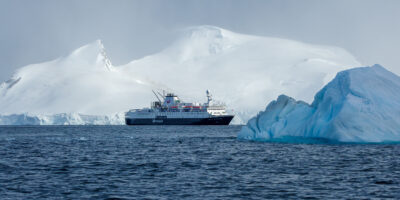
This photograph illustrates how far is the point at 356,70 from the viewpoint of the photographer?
136 feet

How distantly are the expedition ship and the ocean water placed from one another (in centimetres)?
8443

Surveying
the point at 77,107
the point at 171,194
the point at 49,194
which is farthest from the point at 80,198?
the point at 77,107

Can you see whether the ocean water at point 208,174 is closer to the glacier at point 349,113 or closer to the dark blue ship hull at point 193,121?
the glacier at point 349,113

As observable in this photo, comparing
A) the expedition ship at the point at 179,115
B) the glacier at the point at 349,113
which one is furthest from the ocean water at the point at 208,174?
the expedition ship at the point at 179,115

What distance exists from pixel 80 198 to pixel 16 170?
940cm

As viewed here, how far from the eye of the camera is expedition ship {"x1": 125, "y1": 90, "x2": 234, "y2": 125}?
124125mm

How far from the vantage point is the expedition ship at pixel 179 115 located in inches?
4887

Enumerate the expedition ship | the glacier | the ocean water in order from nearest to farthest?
the ocean water
the glacier
the expedition ship

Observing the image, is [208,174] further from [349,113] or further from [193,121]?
[193,121]

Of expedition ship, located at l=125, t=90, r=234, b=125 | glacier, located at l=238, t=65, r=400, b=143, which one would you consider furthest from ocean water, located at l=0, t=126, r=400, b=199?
expedition ship, located at l=125, t=90, r=234, b=125

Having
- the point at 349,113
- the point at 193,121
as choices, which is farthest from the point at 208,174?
the point at 193,121

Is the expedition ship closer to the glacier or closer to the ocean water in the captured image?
the glacier

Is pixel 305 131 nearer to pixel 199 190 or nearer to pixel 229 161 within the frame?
pixel 229 161

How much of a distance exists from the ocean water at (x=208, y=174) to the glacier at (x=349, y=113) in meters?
1.17
